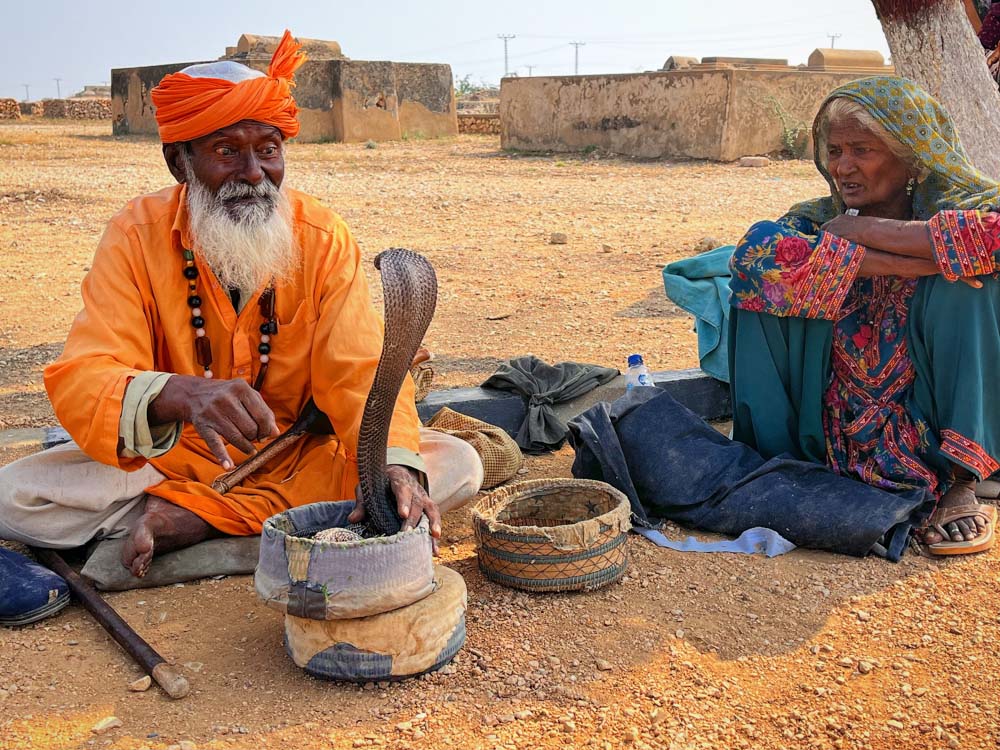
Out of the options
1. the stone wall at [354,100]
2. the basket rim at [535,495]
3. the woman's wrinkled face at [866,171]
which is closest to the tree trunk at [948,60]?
the woman's wrinkled face at [866,171]

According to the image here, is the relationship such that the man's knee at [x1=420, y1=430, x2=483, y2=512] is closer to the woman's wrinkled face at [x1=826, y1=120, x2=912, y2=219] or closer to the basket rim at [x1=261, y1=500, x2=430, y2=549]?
the basket rim at [x1=261, y1=500, x2=430, y2=549]

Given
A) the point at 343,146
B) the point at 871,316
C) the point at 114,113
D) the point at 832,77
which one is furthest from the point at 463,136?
the point at 871,316

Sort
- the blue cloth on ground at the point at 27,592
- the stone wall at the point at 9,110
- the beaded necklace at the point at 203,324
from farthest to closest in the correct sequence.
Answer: the stone wall at the point at 9,110 → the beaded necklace at the point at 203,324 → the blue cloth on ground at the point at 27,592

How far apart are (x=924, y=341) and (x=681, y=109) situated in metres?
13.7

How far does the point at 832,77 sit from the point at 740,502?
1532 cm

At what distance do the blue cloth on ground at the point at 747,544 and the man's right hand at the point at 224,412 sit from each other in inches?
57.3

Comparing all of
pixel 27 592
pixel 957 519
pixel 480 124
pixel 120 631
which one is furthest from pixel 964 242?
pixel 480 124

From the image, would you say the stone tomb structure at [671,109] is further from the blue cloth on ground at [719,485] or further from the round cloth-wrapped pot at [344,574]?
the round cloth-wrapped pot at [344,574]

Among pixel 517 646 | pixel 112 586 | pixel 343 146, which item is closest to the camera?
pixel 517 646

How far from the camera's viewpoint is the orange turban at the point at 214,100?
3.24m

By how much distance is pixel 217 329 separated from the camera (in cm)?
343

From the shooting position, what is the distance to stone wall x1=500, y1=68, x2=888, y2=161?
1623 cm

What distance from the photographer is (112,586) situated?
3289 millimetres

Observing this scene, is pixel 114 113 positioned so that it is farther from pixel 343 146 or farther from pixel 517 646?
pixel 517 646
